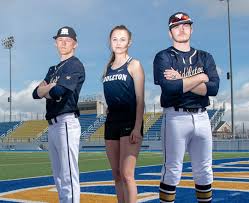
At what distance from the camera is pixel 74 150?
12.5 ft

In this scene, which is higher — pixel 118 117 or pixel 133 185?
pixel 118 117

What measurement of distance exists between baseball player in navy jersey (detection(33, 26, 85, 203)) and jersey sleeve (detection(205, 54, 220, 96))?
3.86 ft

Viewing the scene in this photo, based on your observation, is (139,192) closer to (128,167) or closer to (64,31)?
(128,167)

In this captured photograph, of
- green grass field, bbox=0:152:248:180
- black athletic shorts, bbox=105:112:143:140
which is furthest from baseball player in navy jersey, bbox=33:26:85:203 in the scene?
green grass field, bbox=0:152:248:180

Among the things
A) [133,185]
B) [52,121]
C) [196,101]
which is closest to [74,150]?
[52,121]

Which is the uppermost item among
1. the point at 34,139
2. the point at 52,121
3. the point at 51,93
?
the point at 51,93

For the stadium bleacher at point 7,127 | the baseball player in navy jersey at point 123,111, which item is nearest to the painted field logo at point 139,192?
the baseball player in navy jersey at point 123,111

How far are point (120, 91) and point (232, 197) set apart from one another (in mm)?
2837

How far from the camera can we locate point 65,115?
3828 mm

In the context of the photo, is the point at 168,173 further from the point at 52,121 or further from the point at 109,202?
the point at 109,202

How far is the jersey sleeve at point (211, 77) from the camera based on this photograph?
371 cm

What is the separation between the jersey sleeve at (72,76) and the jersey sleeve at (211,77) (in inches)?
46.3

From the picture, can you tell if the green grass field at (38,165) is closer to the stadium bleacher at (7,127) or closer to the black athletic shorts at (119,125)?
the black athletic shorts at (119,125)

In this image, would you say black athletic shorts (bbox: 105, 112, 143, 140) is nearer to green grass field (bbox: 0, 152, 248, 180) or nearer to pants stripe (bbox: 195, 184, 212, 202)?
pants stripe (bbox: 195, 184, 212, 202)
